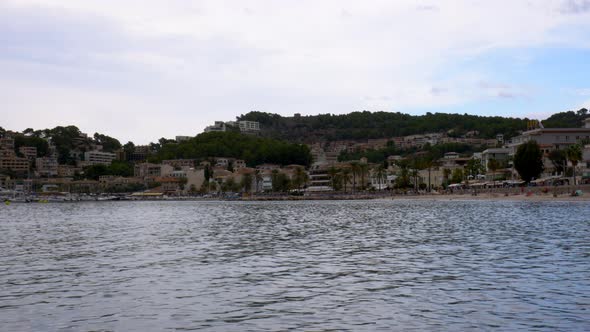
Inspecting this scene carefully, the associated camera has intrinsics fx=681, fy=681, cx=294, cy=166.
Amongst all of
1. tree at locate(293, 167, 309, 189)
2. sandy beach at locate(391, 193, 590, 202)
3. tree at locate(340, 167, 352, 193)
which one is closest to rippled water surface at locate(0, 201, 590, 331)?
sandy beach at locate(391, 193, 590, 202)

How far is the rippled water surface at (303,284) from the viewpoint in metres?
15.6

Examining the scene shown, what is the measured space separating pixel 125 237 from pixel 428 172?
12768 centimetres

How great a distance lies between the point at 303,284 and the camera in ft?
68.0

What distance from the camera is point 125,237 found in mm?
41344

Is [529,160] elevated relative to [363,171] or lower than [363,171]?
elevated

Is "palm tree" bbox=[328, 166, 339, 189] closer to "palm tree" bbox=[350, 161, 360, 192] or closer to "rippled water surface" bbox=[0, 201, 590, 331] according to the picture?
"palm tree" bbox=[350, 161, 360, 192]

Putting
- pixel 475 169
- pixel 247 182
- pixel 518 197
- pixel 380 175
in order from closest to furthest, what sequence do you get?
pixel 518 197 → pixel 475 169 → pixel 380 175 → pixel 247 182

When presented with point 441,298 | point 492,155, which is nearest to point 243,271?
point 441,298

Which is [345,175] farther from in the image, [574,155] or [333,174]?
[574,155]

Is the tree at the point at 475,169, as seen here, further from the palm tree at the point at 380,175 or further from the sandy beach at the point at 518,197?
the palm tree at the point at 380,175

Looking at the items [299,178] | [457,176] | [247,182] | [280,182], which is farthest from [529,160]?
[247,182]

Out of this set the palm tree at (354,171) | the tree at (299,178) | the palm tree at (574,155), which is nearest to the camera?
the palm tree at (574,155)

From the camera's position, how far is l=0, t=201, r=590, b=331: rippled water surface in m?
15.6

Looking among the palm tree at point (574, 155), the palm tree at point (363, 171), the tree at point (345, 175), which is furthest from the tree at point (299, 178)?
the palm tree at point (574, 155)
